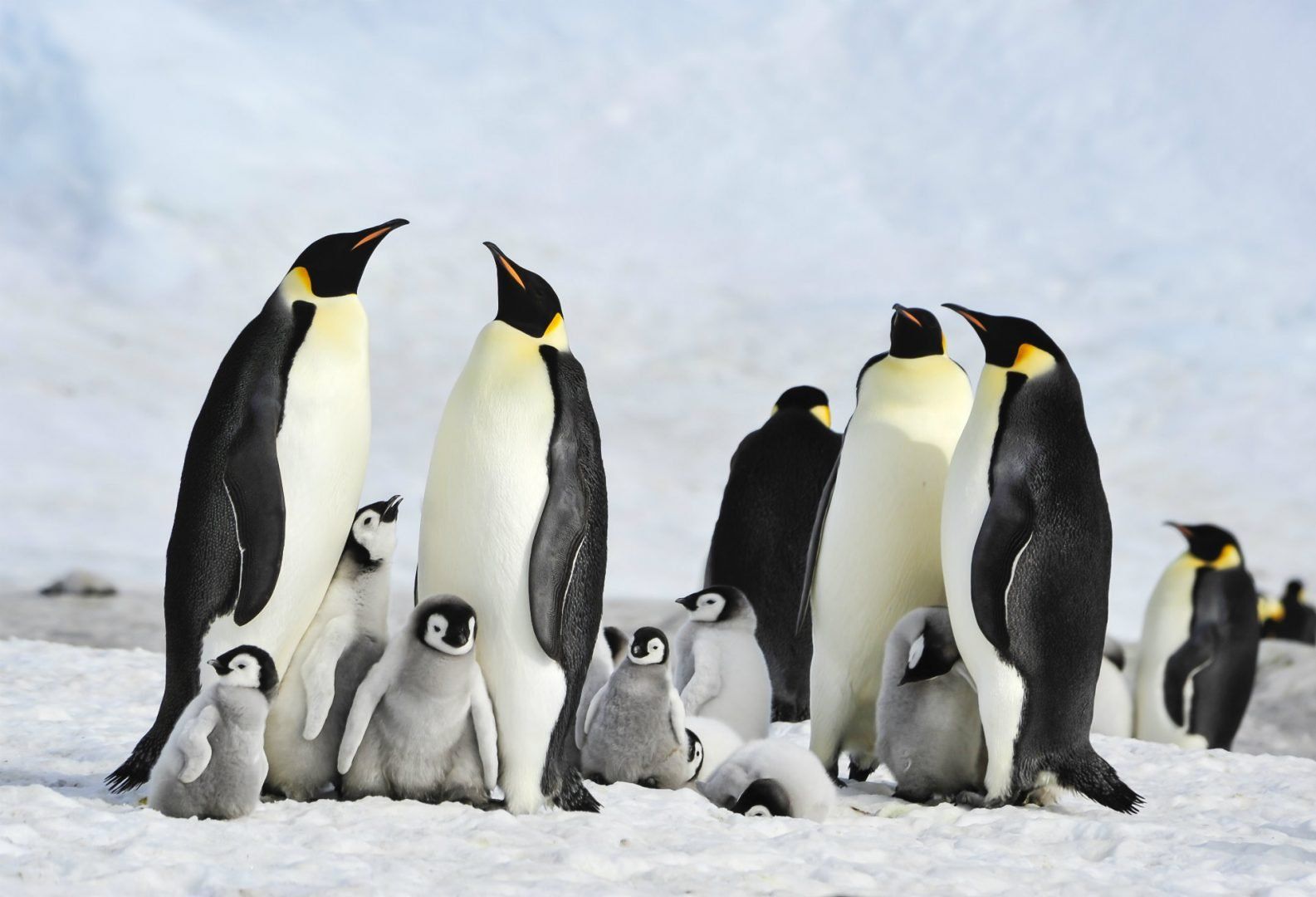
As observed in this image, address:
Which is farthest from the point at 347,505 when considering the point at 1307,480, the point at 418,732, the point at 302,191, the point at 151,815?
the point at 302,191

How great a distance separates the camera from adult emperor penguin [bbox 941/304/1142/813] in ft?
12.3

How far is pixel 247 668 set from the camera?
2.87 m

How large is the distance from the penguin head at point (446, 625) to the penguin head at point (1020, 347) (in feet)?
5.78

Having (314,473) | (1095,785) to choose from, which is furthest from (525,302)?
(1095,785)

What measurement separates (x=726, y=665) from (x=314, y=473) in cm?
169

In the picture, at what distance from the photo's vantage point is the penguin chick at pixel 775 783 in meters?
3.43

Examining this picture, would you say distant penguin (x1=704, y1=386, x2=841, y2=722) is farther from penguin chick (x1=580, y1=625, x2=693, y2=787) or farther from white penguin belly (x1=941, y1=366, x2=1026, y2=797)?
penguin chick (x1=580, y1=625, x2=693, y2=787)

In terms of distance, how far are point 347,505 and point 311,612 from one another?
0.28 meters

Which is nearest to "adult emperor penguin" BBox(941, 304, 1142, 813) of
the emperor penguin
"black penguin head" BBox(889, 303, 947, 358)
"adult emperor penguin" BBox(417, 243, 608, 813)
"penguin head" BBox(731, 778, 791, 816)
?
the emperor penguin

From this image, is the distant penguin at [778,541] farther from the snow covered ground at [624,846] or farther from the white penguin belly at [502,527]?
the white penguin belly at [502,527]

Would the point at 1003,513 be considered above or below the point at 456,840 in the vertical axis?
above

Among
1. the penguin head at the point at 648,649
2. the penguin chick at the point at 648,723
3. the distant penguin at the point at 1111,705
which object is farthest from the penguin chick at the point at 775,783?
the distant penguin at the point at 1111,705

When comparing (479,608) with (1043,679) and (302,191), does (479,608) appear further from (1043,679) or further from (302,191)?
(302,191)

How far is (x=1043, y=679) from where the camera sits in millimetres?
3764
